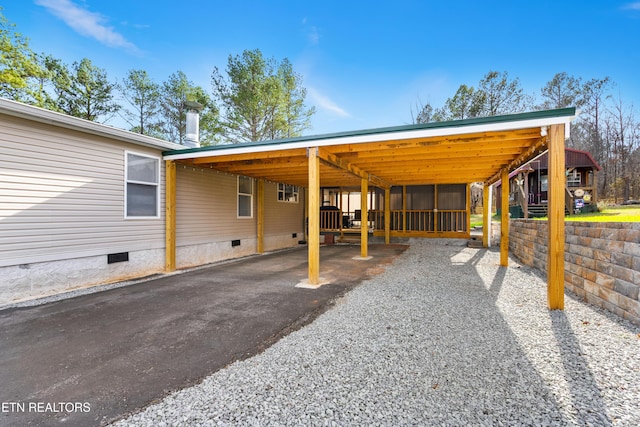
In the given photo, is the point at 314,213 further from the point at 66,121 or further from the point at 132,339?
the point at 66,121

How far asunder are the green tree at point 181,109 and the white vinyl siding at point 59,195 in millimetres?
11336

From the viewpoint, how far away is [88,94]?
15.8 meters

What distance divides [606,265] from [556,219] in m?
0.82

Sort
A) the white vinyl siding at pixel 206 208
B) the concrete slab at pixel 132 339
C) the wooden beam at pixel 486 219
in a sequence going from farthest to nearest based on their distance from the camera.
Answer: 1. the wooden beam at pixel 486 219
2. the white vinyl siding at pixel 206 208
3. the concrete slab at pixel 132 339

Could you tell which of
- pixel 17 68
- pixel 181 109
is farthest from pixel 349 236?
pixel 17 68

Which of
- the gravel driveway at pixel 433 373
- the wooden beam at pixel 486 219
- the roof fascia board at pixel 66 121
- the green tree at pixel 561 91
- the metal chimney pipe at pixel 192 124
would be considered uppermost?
the green tree at pixel 561 91

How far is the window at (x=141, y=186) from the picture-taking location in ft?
18.2

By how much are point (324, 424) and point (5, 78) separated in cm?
2057

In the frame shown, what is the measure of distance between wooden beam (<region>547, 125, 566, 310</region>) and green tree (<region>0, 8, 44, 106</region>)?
21.1m

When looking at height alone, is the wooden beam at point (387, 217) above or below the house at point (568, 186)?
below

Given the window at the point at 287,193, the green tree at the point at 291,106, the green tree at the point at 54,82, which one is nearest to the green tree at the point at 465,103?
the green tree at the point at 291,106

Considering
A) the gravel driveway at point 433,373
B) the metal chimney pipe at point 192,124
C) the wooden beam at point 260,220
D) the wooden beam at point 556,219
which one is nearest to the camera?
the gravel driveway at point 433,373

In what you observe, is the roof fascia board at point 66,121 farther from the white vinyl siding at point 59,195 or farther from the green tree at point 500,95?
the green tree at point 500,95

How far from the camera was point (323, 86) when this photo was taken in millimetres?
18156
